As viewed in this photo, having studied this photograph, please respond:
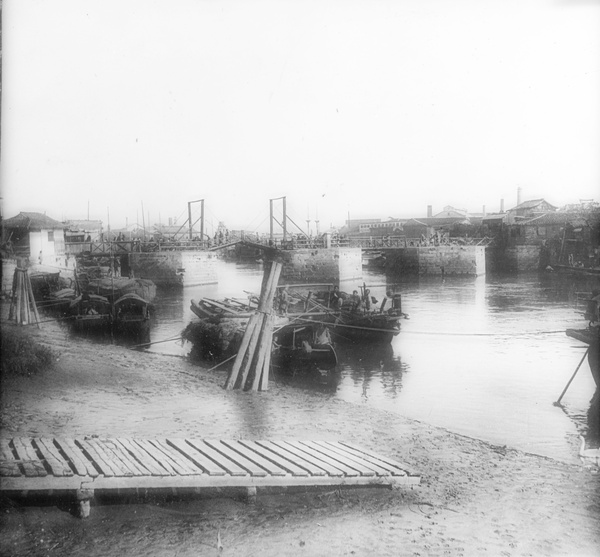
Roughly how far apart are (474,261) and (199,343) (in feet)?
139

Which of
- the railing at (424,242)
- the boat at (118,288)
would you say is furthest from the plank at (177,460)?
the railing at (424,242)

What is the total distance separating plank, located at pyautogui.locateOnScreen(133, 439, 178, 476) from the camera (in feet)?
17.9

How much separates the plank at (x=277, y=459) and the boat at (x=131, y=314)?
56.2ft

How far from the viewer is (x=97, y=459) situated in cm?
557

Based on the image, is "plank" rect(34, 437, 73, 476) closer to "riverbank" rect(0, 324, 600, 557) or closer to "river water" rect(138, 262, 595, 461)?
"riverbank" rect(0, 324, 600, 557)

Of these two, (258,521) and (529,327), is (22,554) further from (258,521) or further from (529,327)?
(529,327)

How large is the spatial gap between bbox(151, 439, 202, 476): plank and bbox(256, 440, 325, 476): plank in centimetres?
116

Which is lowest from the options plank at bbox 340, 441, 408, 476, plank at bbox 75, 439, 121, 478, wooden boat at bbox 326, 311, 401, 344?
wooden boat at bbox 326, 311, 401, 344

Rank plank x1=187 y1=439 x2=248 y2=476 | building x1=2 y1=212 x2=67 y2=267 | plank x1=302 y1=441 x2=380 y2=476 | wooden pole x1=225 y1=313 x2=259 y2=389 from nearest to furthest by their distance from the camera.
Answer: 1. plank x1=187 y1=439 x2=248 y2=476
2. plank x1=302 y1=441 x2=380 y2=476
3. wooden pole x1=225 y1=313 x2=259 y2=389
4. building x1=2 y1=212 x2=67 y2=267

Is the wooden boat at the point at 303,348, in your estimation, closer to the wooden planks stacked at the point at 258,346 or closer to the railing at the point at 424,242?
the wooden planks stacked at the point at 258,346

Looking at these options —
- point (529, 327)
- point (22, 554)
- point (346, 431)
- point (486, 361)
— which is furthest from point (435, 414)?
point (529, 327)

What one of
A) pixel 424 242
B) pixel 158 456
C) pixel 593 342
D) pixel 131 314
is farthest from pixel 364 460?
pixel 424 242

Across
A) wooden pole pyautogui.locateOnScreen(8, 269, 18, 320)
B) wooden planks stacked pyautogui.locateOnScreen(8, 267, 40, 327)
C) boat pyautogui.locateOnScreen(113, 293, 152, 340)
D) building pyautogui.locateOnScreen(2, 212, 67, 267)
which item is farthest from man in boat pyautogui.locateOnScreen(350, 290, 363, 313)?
wooden pole pyautogui.locateOnScreen(8, 269, 18, 320)

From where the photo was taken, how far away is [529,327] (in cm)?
2500
